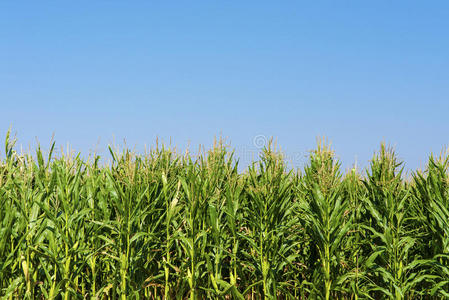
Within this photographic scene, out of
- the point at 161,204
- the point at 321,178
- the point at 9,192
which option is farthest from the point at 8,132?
the point at 321,178

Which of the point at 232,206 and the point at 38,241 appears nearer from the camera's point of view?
the point at 38,241

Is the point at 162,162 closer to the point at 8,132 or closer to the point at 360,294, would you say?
the point at 8,132

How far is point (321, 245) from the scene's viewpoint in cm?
657

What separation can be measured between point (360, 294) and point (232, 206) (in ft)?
7.80

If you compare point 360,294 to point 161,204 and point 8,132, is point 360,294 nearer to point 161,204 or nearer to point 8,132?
point 161,204

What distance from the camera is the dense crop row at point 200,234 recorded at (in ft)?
20.7

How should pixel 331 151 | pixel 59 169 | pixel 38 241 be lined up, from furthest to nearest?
pixel 331 151 → pixel 59 169 → pixel 38 241

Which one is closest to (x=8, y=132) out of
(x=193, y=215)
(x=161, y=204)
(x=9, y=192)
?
(x=9, y=192)

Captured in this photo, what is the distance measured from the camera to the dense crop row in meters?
6.31

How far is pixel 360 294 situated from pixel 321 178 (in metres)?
1.92

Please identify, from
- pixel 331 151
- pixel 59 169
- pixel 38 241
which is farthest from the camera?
pixel 331 151

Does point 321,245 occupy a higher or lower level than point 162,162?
lower

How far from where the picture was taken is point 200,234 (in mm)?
6461

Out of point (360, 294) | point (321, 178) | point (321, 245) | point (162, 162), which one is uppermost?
point (162, 162)
